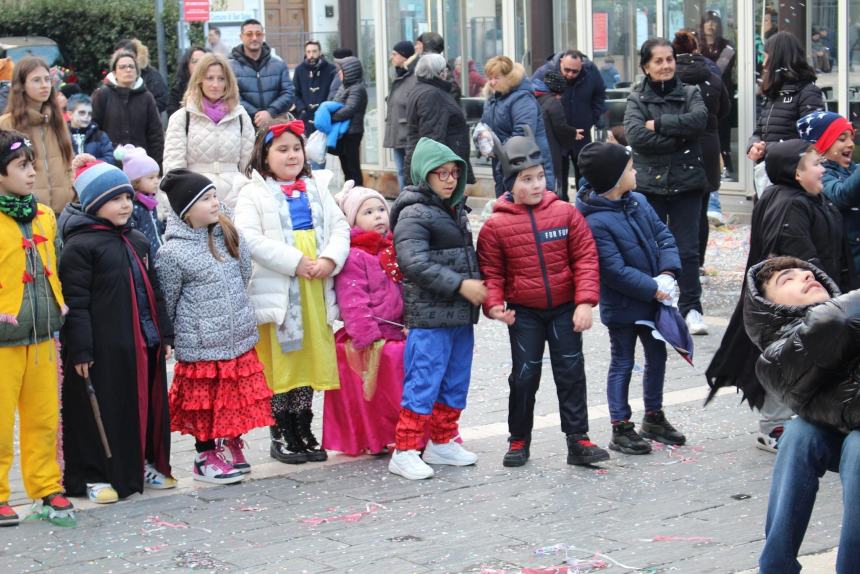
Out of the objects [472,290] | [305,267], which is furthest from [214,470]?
[472,290]

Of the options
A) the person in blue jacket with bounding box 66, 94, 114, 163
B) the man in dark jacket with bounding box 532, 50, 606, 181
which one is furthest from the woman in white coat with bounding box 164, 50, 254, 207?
the man in dark jacket with bounding box 532, 50, 606, 181

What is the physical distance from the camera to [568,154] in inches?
585

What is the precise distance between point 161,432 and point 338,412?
0.94 metres

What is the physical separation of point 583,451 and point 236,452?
1682mm

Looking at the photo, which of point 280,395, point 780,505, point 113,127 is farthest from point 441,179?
point 113,127

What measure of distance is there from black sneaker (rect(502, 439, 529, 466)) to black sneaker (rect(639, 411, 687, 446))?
2.36 feet

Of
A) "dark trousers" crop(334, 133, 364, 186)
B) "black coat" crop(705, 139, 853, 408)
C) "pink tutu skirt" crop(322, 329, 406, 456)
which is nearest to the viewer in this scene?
"black coat" crop(705, 139, 853, 408)

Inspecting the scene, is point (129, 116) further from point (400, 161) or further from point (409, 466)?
point (409, 466)

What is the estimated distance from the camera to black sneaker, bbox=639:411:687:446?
7199 mm

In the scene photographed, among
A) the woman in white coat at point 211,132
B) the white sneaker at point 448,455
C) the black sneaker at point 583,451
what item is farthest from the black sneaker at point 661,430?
the woman in white coat at point 211,132

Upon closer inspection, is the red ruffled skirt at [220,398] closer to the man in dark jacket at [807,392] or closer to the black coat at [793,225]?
the black coat at [793,225]

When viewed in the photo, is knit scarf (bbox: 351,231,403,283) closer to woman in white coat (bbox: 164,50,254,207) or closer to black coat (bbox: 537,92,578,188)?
woman in white coat (bbox: 164,50,254,207)

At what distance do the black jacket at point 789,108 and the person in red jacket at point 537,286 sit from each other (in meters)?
3.97

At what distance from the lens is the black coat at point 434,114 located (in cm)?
1302
